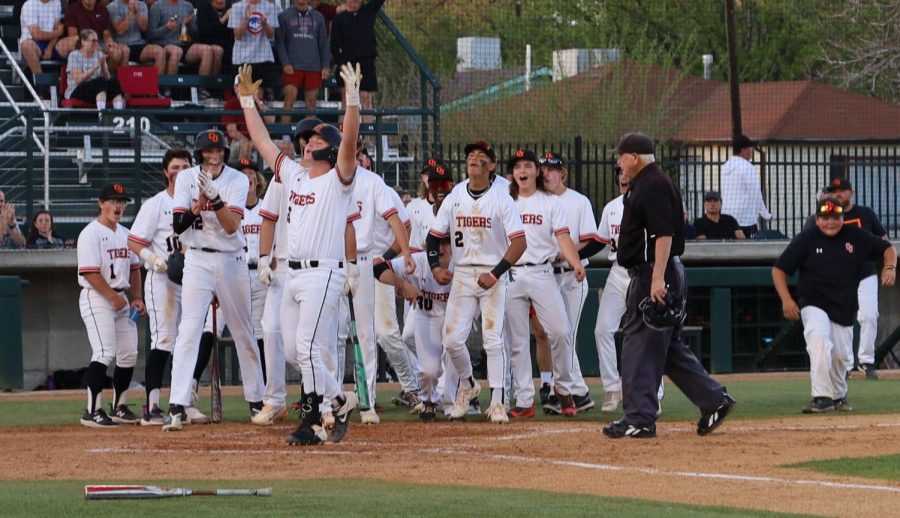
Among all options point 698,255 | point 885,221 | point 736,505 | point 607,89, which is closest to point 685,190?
point 698,255

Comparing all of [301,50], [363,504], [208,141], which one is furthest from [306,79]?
[363,504]

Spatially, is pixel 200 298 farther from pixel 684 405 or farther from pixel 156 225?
pixel 684 405

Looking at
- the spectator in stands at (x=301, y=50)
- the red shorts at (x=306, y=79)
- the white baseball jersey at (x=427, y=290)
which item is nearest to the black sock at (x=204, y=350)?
the white baseball jersey at (x=427, y=290)

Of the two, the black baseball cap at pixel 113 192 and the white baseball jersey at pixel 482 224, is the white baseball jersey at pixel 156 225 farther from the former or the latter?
the white baseball jersey at pixel 482 224

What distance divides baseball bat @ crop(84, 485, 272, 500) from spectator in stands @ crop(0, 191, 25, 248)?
430 inches

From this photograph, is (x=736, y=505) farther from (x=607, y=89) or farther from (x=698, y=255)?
(x=607, y=89)

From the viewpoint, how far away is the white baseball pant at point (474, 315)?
1202 cm

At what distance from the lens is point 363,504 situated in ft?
24.3

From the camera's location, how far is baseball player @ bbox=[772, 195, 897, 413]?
12.7m

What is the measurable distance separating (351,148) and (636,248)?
2.14 m

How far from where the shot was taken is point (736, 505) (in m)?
7.62

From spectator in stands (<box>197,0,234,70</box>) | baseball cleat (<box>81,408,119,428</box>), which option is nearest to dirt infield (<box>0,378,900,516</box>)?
baseball cleat (<box>81,408,119,428</box>)

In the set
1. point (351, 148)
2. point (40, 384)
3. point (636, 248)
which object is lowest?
point (40, 384)

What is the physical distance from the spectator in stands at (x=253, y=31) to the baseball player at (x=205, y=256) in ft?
32.3
